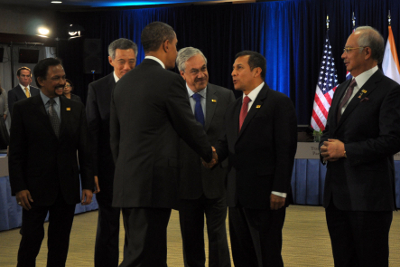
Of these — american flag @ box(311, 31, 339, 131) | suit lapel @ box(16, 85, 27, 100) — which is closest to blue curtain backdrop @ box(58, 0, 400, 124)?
american flag @ box(311, 31, 339, 131)

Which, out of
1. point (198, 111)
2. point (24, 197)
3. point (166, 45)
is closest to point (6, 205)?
point (24, 197)

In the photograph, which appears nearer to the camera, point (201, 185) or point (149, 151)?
point (149, 151)

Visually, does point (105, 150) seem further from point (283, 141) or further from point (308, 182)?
point (308, 182)

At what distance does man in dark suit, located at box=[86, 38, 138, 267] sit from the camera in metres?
3.24

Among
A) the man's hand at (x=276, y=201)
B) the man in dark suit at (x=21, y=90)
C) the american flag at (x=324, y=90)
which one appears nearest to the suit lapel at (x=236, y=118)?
the man's hand at (x=276, y=201)

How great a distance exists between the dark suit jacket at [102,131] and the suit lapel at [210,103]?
25.5 inches

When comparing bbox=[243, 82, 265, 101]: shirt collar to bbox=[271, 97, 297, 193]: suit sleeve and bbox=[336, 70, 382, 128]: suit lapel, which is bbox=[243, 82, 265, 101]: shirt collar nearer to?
bbox=[271, 97, 297, 193]: suit sleeve

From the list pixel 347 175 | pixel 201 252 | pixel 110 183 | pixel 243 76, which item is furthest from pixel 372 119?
pixel 110 183

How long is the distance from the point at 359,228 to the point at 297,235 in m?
2.63

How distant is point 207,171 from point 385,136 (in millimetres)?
1069

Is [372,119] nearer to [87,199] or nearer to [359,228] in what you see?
[359,228]

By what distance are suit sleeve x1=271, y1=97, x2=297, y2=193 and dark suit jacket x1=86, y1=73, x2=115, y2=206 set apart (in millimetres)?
1192

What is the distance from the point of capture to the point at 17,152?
9.43ft

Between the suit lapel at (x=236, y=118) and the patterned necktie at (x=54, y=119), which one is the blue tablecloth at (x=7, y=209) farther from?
the suit lapel at (x=236, y=118)
